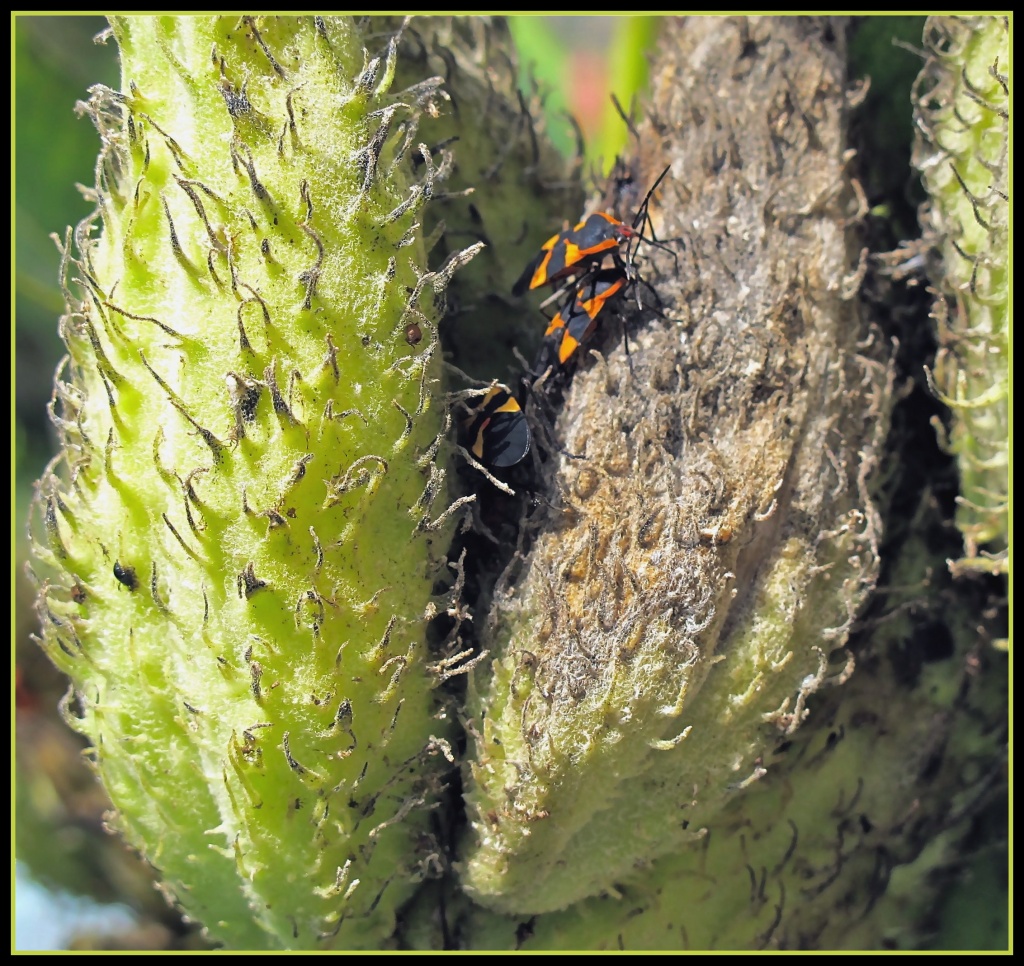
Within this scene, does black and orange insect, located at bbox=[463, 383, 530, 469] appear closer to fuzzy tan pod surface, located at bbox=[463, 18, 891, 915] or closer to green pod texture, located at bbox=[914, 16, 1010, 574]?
fuzzy tan pod surface, located at bbox=[463, 18, 891, 915]

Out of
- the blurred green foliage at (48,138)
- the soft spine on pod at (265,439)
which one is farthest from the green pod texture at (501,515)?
the blurred green foliage at (48,138)

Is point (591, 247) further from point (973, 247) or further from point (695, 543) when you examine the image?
point (973, 247)

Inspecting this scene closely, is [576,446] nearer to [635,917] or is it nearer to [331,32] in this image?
[331,32]

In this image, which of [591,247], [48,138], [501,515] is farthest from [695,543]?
[48,138]

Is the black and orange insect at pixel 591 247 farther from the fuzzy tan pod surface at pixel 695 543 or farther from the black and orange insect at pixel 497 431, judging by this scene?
the black and orange insect at pixel 497 431

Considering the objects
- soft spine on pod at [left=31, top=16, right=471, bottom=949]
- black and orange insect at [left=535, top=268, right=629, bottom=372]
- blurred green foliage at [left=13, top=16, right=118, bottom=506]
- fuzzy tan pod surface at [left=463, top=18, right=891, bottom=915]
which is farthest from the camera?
blurred green foliage at [left=13, top=16, right=118, bottom=506]

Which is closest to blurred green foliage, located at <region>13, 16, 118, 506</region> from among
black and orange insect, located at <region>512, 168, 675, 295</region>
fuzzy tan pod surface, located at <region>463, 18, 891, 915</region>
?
black and orange insect, located at <region>512, 168, 675, 295</region>
